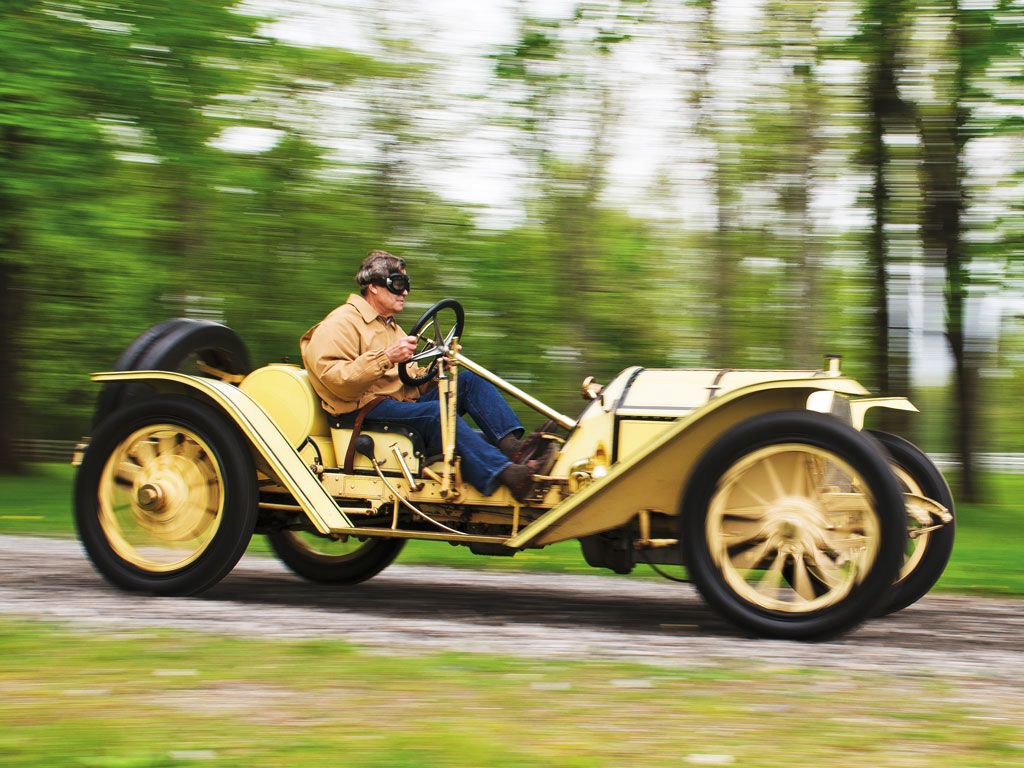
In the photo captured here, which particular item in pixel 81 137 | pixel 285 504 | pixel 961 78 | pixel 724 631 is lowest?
pixel 724 631

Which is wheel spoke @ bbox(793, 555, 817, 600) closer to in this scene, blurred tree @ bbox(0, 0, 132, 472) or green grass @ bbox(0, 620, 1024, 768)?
green grass @ bbox(0, 620, 1024, 768)

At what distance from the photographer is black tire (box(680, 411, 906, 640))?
5.08 metres

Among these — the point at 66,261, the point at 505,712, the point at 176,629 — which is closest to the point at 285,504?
the point at 176,629

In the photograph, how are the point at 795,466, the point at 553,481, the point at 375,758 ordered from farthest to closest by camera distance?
the point at 553,481 → the point at 795,466 → the point at 375,758

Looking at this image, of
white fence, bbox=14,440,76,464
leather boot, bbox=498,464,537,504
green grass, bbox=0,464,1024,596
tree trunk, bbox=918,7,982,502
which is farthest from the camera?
white fence, bbox=14,440,76,464

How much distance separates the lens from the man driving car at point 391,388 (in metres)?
6.17

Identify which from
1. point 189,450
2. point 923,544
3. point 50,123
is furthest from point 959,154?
point 189,450

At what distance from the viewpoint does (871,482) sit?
507 cm

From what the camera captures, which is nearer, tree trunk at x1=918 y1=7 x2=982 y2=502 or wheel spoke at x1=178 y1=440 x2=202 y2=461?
wheel spoke at x1=178 y1=440 x2=202 y2=461

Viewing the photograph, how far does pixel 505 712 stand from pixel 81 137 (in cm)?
1040

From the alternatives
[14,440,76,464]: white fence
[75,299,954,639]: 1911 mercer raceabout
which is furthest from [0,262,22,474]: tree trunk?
[75,299,954,639]: 1911 mercer raceabout

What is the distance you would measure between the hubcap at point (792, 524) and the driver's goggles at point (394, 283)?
2323mm

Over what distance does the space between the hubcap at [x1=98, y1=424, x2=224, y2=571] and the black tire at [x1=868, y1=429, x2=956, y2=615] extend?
11.9ft

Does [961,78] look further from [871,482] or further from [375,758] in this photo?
[375,758]
